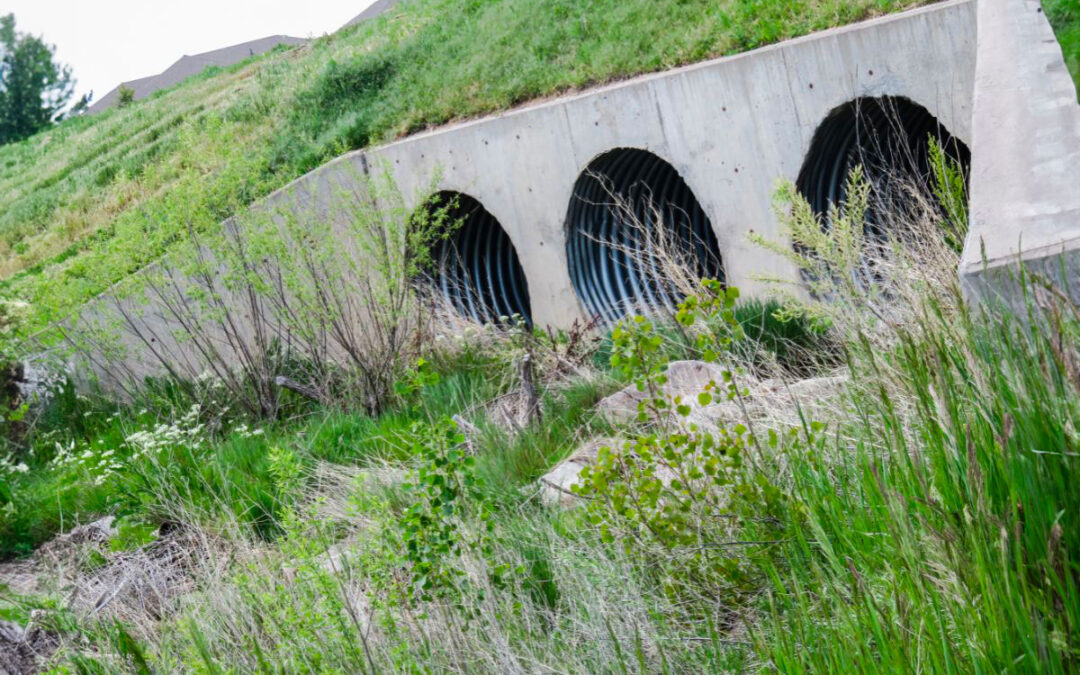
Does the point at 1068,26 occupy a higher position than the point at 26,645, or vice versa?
the point at 1068,26

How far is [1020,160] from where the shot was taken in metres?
4.29

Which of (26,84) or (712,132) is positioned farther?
(26,84)

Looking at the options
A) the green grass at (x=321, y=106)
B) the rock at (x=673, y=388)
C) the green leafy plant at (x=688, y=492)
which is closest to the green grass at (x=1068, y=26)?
the green grass at (x=321, y=106)

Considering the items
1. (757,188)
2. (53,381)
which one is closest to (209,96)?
(53,381)

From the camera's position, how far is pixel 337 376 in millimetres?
9188

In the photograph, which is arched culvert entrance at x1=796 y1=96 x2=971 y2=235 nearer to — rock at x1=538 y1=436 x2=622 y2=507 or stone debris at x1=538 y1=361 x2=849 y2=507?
stone debris at x1=538 y1=361 x2=849 y2=507

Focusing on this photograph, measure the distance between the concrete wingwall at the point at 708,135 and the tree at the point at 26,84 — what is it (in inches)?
1489

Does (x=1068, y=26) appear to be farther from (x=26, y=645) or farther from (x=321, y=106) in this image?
(x=321, y=106)

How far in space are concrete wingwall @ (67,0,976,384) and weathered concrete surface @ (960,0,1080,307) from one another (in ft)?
4.34

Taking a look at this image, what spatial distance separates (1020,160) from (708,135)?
484cm

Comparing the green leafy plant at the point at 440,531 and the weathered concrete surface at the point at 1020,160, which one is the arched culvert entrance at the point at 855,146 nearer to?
the weathered concrete surface at the point at 1020,160

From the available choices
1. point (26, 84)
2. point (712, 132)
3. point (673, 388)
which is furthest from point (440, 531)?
point (26, 84)

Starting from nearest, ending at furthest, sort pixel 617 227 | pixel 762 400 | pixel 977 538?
pixel 977 538
pixel 762 400
pixel 617 227

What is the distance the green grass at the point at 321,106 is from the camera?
9141 mm
